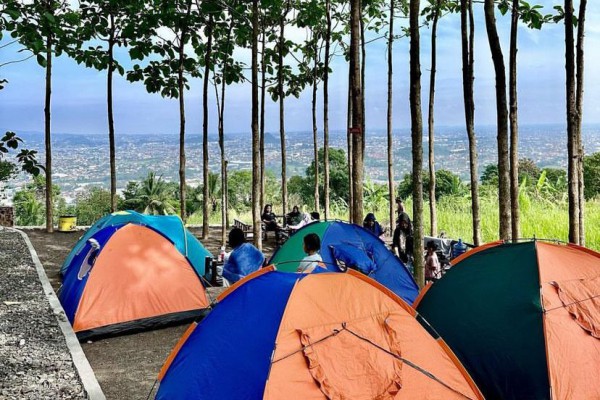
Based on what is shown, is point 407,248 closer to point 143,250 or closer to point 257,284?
point 143,250

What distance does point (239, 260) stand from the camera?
28.8 feet

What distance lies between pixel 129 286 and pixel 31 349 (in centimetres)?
172

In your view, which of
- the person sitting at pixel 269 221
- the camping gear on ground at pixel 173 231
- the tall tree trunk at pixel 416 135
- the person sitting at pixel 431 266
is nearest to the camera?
the tall tree trunk at pixel 416 135

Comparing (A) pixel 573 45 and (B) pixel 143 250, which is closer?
(B) pixel 143 250

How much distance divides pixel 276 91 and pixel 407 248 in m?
8.52

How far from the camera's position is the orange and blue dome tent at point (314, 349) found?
458 centimetres

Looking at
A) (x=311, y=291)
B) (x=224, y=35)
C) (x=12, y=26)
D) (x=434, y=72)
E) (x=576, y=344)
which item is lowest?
(x=576, y=344)

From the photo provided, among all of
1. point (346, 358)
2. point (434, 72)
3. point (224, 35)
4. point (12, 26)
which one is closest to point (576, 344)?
point (346, 358)

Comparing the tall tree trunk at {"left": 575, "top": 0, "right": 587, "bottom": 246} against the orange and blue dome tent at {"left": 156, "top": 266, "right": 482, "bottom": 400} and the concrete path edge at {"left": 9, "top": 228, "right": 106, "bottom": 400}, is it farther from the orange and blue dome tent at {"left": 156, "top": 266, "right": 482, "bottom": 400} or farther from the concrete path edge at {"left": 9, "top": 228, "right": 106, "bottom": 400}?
the concrete path edge at {"left": 9, "top": 228, "right": 106, "bottom": 400}

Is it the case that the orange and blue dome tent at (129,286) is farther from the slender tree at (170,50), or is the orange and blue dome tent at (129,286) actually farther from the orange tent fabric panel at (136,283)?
the slender tree at (170,50)

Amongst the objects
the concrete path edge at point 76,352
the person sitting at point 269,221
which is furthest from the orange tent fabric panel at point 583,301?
the person sitting at point 269,221

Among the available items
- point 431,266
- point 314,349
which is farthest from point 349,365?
point 431,266

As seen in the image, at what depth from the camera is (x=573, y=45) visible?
987 centimetres

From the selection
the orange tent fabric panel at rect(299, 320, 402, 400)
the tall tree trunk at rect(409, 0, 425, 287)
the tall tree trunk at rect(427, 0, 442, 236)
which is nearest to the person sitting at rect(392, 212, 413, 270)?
the tall tree trunk at rect(409, 0, 425, 287)
